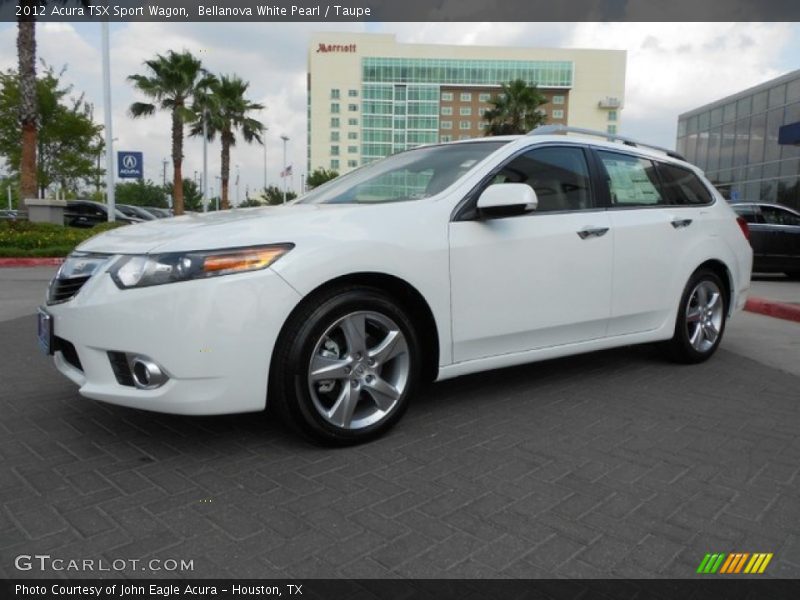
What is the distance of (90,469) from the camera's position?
9.07 ft

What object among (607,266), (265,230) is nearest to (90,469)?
(265,230)

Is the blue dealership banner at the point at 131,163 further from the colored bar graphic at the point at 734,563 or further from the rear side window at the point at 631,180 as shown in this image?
the colored bar graphic at the point at 734,563

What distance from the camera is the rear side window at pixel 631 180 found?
4227 millimetres

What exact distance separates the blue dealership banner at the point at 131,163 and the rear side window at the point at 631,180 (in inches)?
622

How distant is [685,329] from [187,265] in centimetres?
360

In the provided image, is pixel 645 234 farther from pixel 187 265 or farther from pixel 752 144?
pixel 752 144

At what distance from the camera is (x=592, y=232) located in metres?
3.92

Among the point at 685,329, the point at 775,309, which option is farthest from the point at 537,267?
the point at 775,309

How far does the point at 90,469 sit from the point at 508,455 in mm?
1868

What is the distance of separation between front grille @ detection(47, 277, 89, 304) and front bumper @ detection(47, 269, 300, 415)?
0.55 feet

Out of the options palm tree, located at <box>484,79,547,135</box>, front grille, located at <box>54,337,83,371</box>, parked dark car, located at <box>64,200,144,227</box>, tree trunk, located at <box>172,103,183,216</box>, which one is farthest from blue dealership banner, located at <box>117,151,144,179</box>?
palm tree, located at <box>484,79,547,135</box>

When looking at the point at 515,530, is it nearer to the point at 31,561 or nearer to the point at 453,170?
the point at 31,561

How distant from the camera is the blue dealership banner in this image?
17484 mm

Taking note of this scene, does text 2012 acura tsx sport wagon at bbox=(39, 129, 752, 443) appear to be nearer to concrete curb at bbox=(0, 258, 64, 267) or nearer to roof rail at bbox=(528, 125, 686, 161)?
roof rail at bbox=(528, 125, 686, 161)
